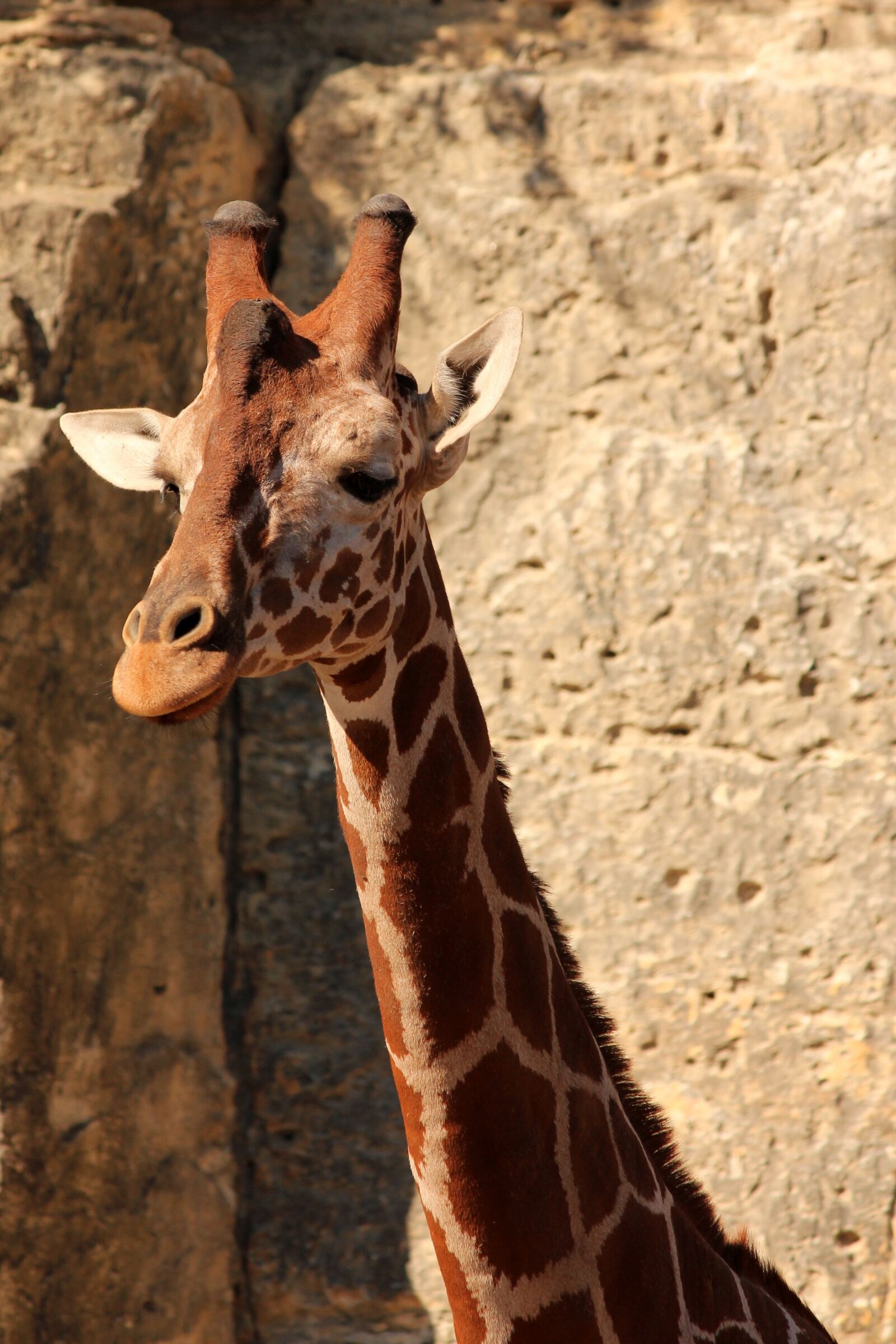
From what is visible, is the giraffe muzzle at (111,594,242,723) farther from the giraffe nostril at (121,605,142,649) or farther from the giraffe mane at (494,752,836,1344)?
the giraffe mane at (494,752,836,1344)

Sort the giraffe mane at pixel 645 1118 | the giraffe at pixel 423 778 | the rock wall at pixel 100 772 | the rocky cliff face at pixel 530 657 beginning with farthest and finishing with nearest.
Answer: the rocky cliff face at pixel 530 657 → the rock wall at pixel 100 772 → the giraffe mane at pixel 645 1118 → the giraffe at pixel 423 778

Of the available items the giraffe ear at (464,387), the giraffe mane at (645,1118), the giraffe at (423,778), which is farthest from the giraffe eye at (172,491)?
the giraffe mane at (645,1118)

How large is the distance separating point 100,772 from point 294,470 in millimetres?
1500

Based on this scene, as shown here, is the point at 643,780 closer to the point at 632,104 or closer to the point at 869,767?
the point at 869,767

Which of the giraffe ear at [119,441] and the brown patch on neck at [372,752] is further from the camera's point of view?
the giraffe ear at [119,441]

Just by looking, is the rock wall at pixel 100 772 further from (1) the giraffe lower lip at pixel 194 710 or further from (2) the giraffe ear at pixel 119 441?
(1) the giraffe lower lip at pixel 194 710

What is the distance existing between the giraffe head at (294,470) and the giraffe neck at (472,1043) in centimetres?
11

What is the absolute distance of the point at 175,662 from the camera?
1.44m

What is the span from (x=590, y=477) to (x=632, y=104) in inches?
38.7

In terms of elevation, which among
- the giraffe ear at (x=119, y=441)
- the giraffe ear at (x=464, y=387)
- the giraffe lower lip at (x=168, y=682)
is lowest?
the giraffe lower lip at (x=168, y=682)

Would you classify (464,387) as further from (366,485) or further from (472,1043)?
(472,1043)

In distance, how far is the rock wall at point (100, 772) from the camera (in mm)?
2729

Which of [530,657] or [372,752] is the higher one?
[372,752]

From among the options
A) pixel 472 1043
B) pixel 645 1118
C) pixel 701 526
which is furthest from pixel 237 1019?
pixel 701 526
